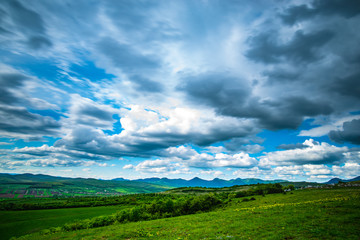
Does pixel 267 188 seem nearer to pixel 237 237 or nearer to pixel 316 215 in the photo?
pixel 316 215

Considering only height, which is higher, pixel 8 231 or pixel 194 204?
pixel 194 204

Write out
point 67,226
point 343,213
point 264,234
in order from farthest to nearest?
point 67,226 < point 343,213 < point 264,234

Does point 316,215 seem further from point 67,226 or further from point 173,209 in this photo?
point 67,226

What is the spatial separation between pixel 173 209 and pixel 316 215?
63.9 metres

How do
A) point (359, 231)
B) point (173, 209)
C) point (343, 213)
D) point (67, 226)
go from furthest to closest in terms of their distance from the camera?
point (173, 209) < point (67, 226) < point (343, 213) < point (359, 231)

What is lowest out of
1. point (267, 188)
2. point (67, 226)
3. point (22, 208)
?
point (22, 208)

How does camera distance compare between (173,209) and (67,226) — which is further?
(173,209)

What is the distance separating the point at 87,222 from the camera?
218 ft

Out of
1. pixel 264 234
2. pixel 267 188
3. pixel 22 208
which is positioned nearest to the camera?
pixel 264 234

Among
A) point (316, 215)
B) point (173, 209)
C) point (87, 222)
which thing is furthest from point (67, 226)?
point (316, 215)

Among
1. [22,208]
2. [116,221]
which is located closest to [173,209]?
[116,221]

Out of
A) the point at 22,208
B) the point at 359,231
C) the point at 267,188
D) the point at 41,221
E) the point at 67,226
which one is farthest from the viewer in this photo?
the point at 22,208

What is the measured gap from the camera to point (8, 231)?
3339 inches

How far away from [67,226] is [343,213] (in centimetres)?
7989
